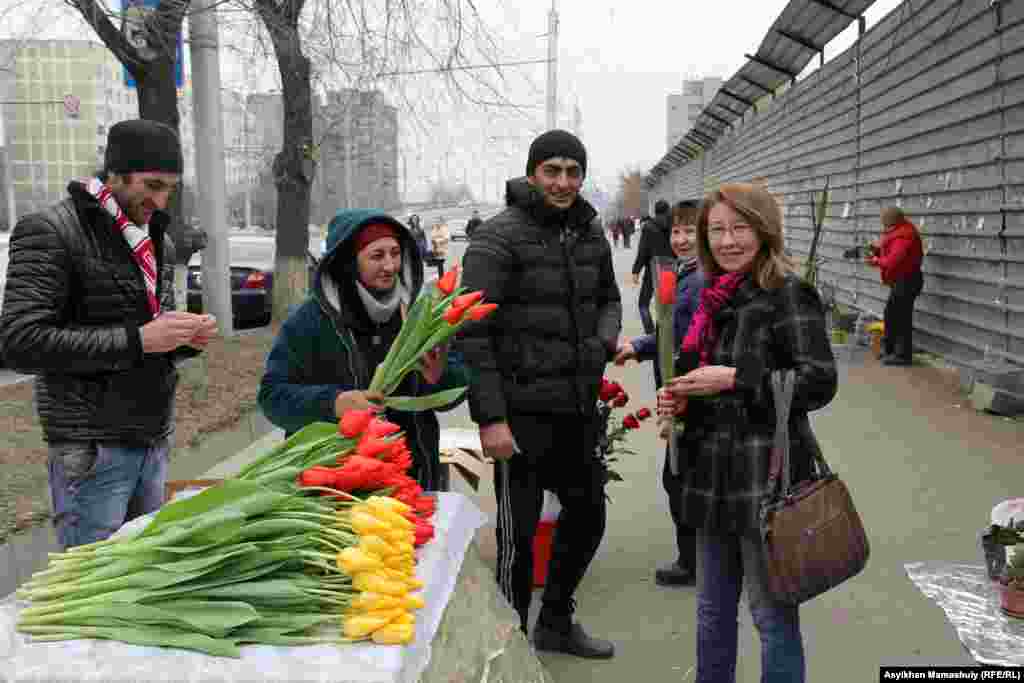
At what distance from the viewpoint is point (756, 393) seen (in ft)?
8.69

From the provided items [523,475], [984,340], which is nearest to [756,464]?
[523,475]

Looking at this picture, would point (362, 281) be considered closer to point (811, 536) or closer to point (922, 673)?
point (811, 536)

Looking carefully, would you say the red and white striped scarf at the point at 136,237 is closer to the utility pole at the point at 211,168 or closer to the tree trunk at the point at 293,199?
the utility pole at the point at 211,168

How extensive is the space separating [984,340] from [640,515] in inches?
206

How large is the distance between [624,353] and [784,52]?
13744 millimetres

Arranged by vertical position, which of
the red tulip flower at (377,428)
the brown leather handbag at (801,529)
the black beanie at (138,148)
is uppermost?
the black beanie at (138,148)

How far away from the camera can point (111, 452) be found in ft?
9.09

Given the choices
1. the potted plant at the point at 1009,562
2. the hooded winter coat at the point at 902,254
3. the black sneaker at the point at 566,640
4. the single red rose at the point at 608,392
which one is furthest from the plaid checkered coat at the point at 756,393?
the hooded winter coat at the point at 902,254

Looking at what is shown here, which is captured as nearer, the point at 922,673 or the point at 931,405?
the point at 922,673

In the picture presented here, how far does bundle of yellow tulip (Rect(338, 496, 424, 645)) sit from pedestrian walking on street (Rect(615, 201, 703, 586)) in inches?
47.2

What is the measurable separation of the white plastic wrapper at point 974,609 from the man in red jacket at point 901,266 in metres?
6.07

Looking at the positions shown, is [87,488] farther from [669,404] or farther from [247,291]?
[247,291]

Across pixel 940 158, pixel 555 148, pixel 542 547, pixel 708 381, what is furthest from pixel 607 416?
pixel 940 158

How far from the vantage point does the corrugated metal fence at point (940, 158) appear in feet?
27.5
